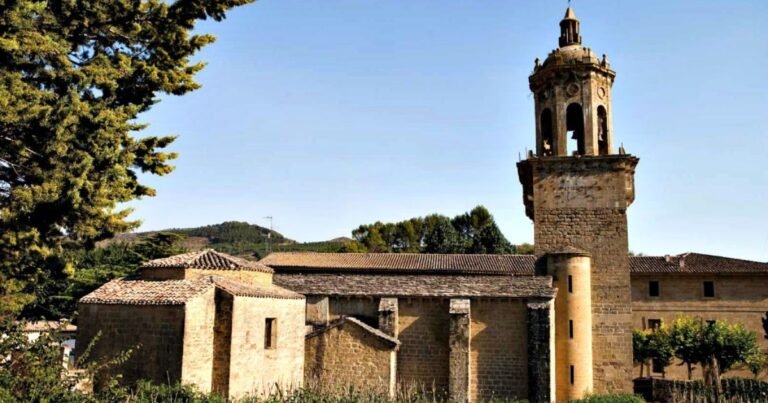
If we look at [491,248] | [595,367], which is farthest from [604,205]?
[491,248]

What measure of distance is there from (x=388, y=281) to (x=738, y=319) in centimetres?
2196

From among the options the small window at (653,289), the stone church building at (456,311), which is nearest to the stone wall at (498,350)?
the stone church building at (456,311)

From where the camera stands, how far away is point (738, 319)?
31.5 meters

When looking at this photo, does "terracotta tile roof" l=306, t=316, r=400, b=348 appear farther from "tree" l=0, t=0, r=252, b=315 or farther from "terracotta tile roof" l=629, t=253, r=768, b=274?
"terracotta tile roof" l=629, t=253, r=768, b=274

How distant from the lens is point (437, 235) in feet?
183

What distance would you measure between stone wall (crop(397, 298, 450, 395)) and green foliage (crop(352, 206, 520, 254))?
1361 inches

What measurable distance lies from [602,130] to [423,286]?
363 inches

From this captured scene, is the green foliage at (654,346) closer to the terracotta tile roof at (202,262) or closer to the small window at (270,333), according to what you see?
the small window at (270,333)

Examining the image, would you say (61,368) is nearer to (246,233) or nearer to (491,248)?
(491,248)

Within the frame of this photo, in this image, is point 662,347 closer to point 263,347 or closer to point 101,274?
point 263,347

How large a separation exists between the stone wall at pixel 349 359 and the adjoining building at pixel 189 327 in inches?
97.9

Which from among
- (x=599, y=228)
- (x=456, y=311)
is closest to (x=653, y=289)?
(x=599, y=228)

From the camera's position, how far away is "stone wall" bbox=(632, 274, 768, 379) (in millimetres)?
31391

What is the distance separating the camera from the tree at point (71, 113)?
9617 mm
